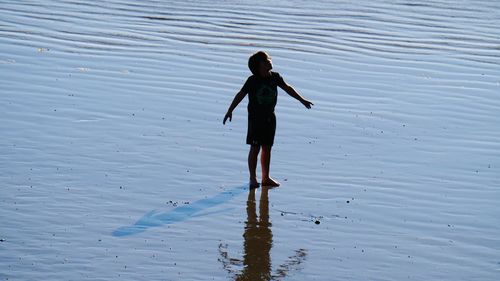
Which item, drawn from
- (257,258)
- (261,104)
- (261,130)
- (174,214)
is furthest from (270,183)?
(257,258)

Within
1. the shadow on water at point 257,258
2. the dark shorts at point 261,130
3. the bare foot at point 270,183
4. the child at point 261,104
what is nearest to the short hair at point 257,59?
the child at point 261,104

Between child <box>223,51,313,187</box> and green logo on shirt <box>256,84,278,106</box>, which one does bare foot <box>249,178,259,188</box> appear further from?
green logo on shirt <box>256,84,278,106</box>

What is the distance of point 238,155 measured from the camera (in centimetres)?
1175

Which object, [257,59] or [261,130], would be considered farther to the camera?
[261,130]

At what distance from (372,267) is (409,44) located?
11618 millimetres

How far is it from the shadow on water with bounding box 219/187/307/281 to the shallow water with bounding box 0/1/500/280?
0.02 m

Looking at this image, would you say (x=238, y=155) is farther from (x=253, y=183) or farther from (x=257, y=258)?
(x=257, y=258)

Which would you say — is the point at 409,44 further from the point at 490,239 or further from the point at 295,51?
the point at 490,239

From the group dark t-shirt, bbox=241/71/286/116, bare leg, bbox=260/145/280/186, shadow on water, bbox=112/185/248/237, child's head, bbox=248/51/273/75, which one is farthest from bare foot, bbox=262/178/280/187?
child's head, bbox=248/51/273/75

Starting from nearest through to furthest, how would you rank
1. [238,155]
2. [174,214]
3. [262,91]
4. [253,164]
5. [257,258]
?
[257,258]
[174,214]
[253,164]
[262,91]
[238,155]

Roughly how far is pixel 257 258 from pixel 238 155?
329cm

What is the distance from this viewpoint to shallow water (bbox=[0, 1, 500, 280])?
28.1 feet

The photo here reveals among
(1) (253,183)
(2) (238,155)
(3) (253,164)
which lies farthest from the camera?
(2) (238,155)

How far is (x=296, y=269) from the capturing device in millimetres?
8320
